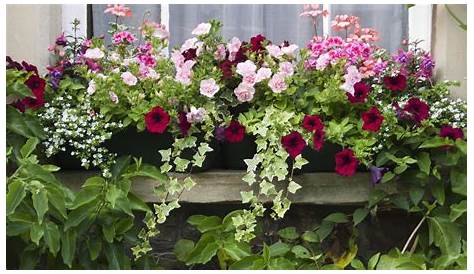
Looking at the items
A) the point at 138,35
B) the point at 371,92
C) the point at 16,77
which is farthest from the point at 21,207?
the point at 371,92

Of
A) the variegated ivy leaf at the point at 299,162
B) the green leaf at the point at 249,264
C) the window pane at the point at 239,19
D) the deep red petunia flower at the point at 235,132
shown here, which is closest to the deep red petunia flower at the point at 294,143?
the variegated ivy leaf at the point at 299,162

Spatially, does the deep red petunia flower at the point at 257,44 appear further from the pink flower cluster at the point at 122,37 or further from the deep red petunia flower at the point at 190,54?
the pink flower cluster at the point at 122,37

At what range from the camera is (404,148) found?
2320 mm

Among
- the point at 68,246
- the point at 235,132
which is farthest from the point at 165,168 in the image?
the point at 68,246

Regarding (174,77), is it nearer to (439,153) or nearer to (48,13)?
(48,13)

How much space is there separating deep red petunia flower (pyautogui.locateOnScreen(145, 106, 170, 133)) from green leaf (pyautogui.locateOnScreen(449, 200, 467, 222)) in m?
0.95

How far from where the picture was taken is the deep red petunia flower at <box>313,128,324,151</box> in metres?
2.27

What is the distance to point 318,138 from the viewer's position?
2273 millimetres

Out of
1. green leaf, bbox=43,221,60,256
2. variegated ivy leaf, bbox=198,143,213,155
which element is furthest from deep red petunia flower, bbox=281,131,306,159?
green leaf, bbox=43,221,60,256

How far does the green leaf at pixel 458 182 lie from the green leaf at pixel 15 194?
1.31 m

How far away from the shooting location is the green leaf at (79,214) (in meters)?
2.17

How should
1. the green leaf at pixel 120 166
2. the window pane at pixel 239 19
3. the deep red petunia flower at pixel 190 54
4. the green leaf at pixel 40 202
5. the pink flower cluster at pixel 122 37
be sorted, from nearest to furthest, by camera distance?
the green leaf at pixel 40 202
the green leaf at pixel 120 166
the deep red petunia flower at pixel 190 54
the pink flower cluster at pixel 122 37
the window pane at pixel 239 19

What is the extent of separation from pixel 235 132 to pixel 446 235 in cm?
75

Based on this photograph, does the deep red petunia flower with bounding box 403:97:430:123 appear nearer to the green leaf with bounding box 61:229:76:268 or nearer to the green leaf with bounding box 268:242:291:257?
the green leaf with bounding box 268:242:291:257
